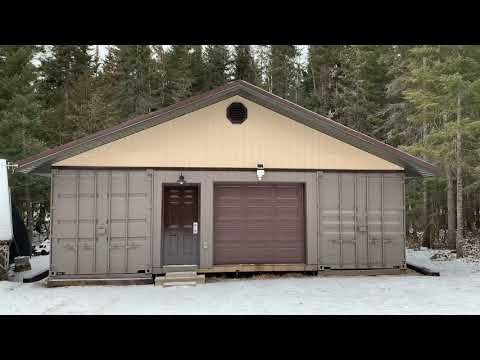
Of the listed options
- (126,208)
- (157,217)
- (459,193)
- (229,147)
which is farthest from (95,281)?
(459,193)

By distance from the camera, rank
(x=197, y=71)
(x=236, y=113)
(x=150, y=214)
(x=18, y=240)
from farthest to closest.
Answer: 1. (x=197, y=71)
2. (x=18, y=240)
3. (x=236, y=113)
4. (x=150, y=214)

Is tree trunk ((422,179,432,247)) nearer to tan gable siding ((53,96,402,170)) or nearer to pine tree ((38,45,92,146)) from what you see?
tan gable siding ((53,96,402,170))

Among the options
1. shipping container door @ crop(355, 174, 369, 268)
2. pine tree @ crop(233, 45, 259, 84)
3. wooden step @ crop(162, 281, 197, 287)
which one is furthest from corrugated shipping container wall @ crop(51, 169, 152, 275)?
pine tree @ crop(233, 45, 259, 84)

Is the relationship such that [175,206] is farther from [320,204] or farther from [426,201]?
[426,201]

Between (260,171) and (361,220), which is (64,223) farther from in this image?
(361,220)

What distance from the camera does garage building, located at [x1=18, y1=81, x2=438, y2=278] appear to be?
914 centimetres

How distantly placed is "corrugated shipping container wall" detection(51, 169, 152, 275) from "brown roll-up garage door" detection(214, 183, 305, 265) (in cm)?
180

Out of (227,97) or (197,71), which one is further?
(197,71)

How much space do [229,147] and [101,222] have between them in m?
3.51

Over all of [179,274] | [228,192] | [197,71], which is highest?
[197,71]

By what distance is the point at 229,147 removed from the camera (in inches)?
376

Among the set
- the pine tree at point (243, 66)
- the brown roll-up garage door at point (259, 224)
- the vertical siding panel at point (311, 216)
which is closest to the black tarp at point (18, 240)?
the brown roll-up garage door at point (259, 224)

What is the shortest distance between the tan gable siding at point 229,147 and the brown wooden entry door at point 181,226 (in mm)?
855

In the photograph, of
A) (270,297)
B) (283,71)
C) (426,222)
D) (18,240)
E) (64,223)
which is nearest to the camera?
(270,297)
